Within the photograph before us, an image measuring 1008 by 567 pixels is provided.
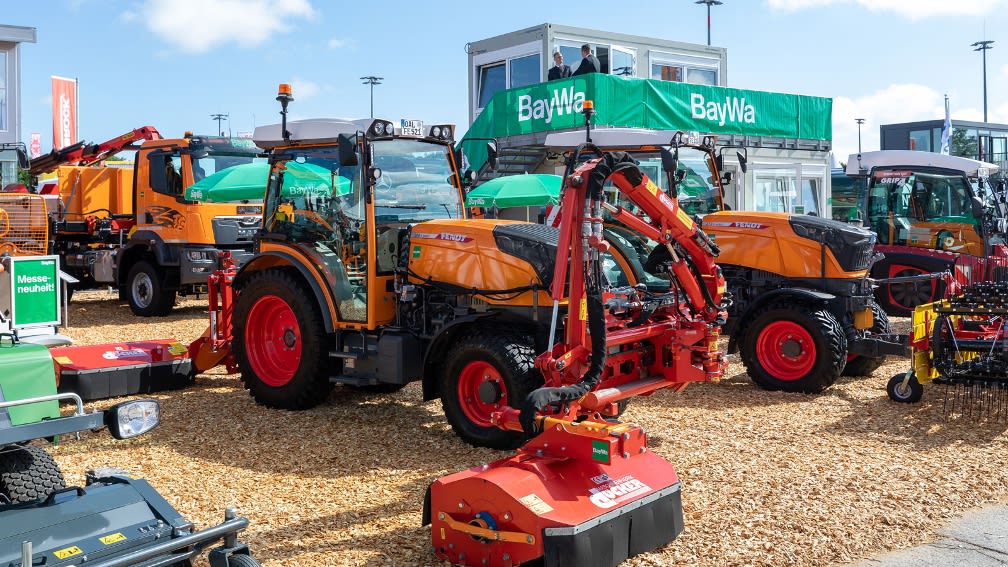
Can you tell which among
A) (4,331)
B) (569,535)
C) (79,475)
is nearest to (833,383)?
(569,535)

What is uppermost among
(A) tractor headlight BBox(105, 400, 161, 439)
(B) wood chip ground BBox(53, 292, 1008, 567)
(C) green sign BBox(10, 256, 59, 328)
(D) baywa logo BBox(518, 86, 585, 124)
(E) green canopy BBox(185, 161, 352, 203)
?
(D) baywa logo BBox(518, 86, 585, 124)

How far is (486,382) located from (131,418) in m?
3.01

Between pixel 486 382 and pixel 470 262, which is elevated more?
pixel 470 262

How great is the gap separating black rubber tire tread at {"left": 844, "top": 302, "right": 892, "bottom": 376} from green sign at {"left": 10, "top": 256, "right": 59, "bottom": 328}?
265 inches

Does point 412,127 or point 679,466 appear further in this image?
point 412,127

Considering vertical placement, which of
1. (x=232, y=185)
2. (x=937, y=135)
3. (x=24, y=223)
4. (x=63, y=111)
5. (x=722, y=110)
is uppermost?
(x=63, y=111)

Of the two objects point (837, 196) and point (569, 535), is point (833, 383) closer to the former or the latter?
point (569, 535)

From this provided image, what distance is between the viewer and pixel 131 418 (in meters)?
3.24

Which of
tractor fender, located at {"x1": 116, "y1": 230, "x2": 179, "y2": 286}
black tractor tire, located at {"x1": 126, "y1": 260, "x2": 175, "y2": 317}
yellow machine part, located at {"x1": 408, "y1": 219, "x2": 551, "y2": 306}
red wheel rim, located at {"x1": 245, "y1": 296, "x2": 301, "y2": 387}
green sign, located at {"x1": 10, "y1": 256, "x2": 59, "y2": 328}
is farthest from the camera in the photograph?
black tractor tire, located at {"x1": 126, "y1": 260, "x2": 175, "y2": 317}

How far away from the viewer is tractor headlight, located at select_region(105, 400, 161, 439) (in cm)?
319

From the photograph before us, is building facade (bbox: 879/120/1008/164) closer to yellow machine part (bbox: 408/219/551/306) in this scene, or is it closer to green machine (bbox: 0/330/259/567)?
yellow machine part (bbox: 408/219/551/306)

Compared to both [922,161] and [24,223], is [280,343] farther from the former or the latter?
[922,161]

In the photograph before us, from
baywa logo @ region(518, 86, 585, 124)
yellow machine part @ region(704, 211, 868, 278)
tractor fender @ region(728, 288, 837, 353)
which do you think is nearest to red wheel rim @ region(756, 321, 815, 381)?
tractor fender @ region(728, 288, 837, 353)

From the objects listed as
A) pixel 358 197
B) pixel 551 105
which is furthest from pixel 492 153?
pixel 551 105
